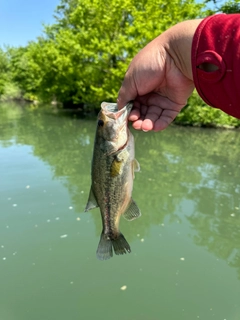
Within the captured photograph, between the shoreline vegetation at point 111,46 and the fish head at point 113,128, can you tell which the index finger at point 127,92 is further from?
the shoreline vegetation at point 111,46

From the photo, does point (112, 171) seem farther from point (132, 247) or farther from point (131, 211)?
point (132, 247)

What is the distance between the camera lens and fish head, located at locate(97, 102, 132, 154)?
213 cm

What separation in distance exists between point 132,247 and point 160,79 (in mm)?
4170

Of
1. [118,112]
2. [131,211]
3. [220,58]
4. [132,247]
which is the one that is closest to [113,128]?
[118,112]

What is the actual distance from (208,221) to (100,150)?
528 centimetres

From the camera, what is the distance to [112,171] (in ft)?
7.34

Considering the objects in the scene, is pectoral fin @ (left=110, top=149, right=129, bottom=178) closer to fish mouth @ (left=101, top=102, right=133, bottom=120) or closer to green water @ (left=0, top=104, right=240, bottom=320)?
fish mouth @ (left=101, top=102, right=133, bottom=120)

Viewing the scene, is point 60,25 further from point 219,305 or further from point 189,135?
point 219,305

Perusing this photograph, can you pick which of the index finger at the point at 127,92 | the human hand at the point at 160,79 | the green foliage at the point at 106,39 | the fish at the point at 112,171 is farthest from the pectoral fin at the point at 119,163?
the green foliage at the point at 106,39

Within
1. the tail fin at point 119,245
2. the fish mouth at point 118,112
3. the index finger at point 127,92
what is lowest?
the tail fin at point 119,245

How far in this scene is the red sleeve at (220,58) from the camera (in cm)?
157

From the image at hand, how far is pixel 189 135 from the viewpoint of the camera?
1738 centimetres

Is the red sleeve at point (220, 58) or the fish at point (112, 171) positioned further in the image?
the fish at point (112, 171)

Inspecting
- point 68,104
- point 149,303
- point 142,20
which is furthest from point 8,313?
point 68,104
